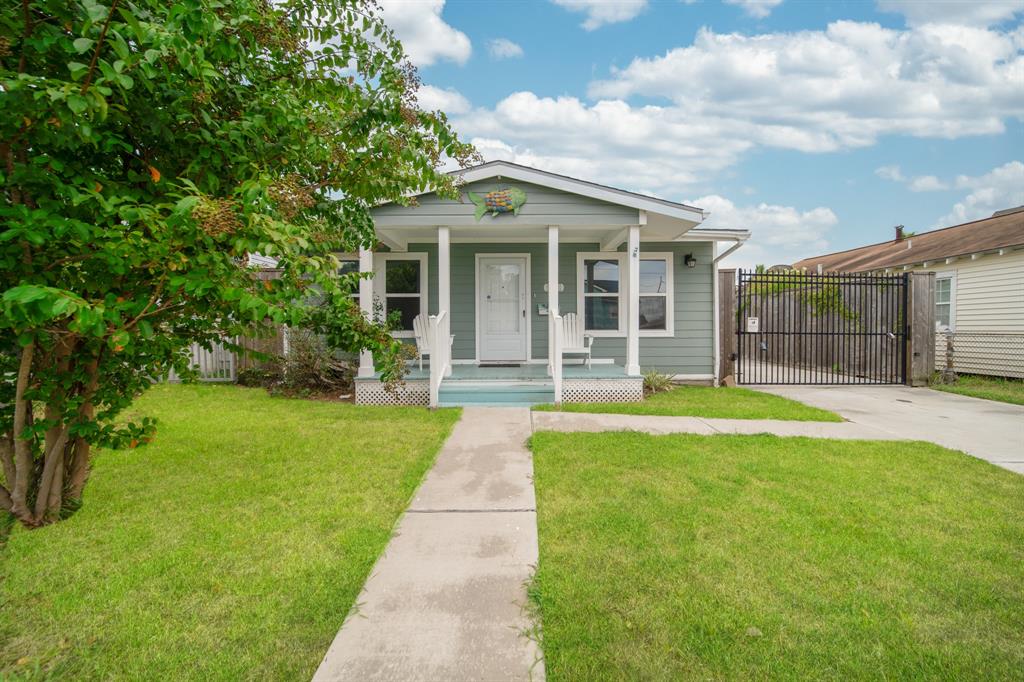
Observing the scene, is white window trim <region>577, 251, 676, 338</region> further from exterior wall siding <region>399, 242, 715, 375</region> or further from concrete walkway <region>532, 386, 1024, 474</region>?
concrete walkway <region>532, 386, 1024, 474</region>

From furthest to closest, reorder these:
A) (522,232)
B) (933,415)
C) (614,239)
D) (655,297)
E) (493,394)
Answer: (655,297), (614,239), (522,232), (493,394), (933,415)

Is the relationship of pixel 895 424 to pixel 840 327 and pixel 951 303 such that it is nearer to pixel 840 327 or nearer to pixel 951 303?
pixel 840 327

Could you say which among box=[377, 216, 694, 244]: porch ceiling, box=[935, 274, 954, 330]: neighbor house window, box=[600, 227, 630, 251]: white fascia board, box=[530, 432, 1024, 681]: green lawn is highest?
box=[377, 216, 694, 244]: porch ceiling

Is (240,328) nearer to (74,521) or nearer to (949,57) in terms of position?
(74,521)

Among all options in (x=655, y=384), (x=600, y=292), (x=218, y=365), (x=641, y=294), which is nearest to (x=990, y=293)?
(x=641, y=294)

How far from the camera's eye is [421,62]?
380 centimetres

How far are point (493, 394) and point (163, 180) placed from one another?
5.29 metres

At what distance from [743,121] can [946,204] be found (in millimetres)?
9013

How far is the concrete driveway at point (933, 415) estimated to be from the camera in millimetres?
4949

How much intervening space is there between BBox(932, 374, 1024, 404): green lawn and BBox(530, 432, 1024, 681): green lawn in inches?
213

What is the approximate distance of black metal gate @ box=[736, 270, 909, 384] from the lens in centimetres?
945

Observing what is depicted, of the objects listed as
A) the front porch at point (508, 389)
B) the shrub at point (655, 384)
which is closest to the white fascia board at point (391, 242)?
the front porch at point (508, 389)

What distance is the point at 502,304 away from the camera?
9258mm

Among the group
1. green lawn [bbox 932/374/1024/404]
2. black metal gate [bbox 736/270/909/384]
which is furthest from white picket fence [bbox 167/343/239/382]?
green lawn [bbox 932/374/1024/404]
